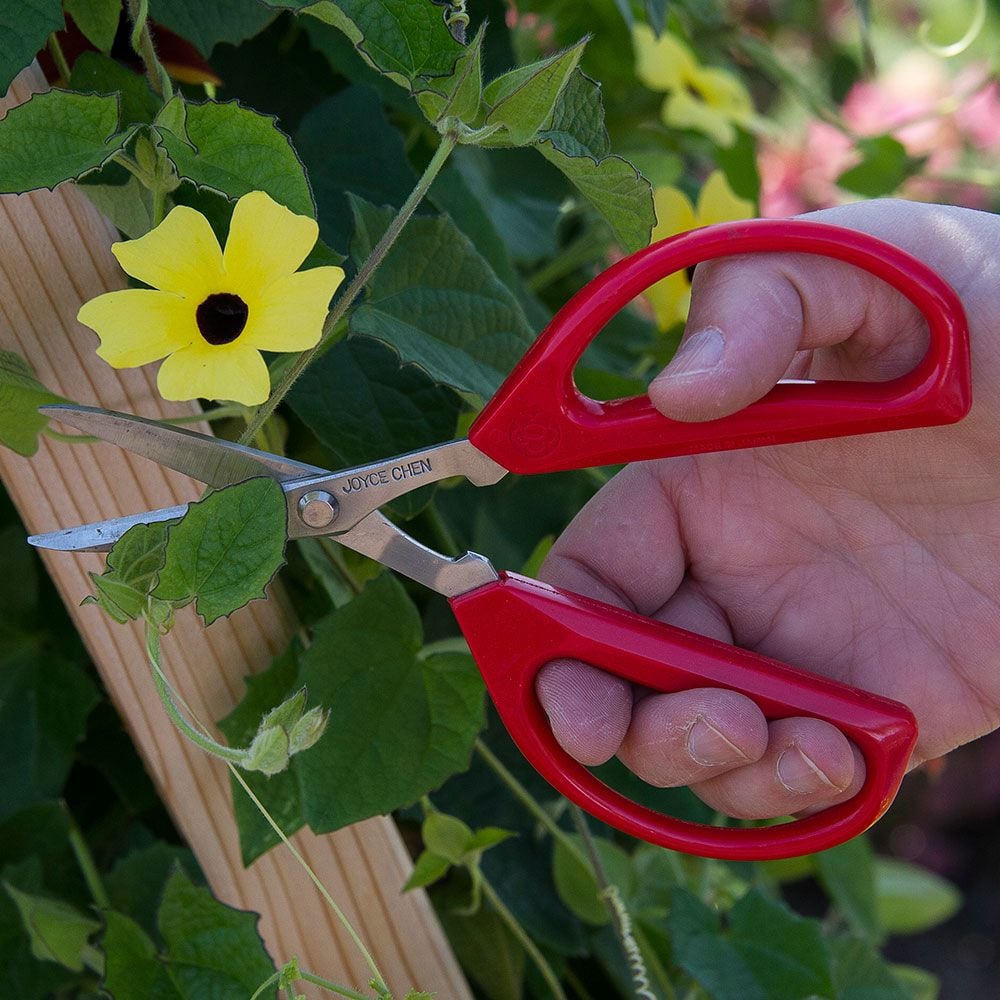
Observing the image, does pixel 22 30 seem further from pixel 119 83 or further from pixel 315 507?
pixel 315 507

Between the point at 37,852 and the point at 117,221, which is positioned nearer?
the point at 117,221

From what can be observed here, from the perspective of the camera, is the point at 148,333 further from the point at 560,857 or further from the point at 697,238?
the point at 560,857

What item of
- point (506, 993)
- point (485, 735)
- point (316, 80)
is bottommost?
point (506, 993)

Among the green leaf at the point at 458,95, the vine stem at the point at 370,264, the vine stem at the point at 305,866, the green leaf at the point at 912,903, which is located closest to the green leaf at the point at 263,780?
the vine stem at the point at 305,866

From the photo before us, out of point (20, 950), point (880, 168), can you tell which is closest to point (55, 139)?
point (20, 950)

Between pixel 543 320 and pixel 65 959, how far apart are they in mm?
375

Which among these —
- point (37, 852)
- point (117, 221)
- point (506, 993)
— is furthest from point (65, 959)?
point (117, 221)

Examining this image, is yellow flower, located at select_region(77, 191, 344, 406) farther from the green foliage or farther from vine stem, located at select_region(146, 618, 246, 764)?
the green foliage

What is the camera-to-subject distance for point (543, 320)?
24.6 inches

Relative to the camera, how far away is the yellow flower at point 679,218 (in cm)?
62

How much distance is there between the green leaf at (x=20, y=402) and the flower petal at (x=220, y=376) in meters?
0.06

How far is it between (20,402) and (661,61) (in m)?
0.43

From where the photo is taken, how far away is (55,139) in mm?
368

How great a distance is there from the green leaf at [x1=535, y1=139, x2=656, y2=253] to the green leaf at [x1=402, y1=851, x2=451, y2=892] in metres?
0.26
